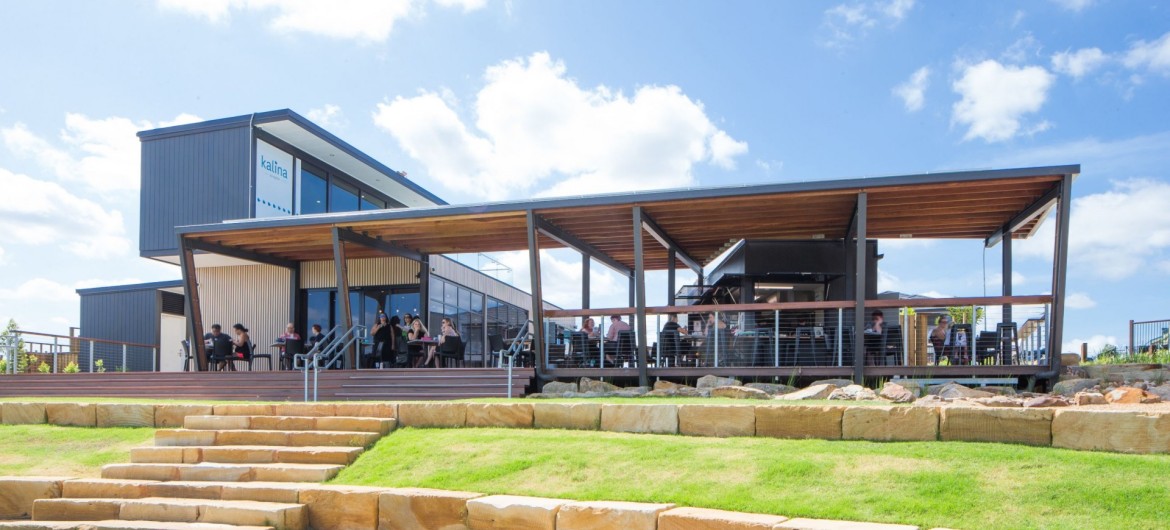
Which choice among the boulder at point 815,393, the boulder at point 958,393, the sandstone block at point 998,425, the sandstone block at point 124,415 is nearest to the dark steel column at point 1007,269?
the boulder at point 958,393

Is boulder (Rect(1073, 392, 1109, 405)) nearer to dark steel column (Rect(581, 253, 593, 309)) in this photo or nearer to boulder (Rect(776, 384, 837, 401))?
boulder (Rect(776, 384, 837, 401))

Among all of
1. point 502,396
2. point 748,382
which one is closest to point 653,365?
point 748,382

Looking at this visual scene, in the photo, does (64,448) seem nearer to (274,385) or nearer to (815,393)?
(274,385)

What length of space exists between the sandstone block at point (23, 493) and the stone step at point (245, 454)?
895mm

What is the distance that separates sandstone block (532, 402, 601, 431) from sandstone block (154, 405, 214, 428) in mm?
4385

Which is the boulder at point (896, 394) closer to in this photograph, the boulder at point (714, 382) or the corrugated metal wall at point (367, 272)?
the boulder at point (714, 382)

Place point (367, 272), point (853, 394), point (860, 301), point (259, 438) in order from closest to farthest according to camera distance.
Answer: point (259, 438) → point (853, 394) → point (860, 301) → point (367, 272)

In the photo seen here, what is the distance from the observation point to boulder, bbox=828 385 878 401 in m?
10.3

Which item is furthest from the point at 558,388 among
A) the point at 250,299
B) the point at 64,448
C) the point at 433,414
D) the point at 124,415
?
the point at 250,299

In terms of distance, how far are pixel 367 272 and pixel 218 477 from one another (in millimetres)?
11247

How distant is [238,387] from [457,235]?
4.70 meters

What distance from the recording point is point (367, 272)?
67.2 ft

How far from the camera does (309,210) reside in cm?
2233

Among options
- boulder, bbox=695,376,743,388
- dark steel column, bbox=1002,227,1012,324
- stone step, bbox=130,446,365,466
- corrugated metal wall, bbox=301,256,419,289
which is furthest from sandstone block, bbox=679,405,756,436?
corrugated metal wall, bbox=301,256,419,289
